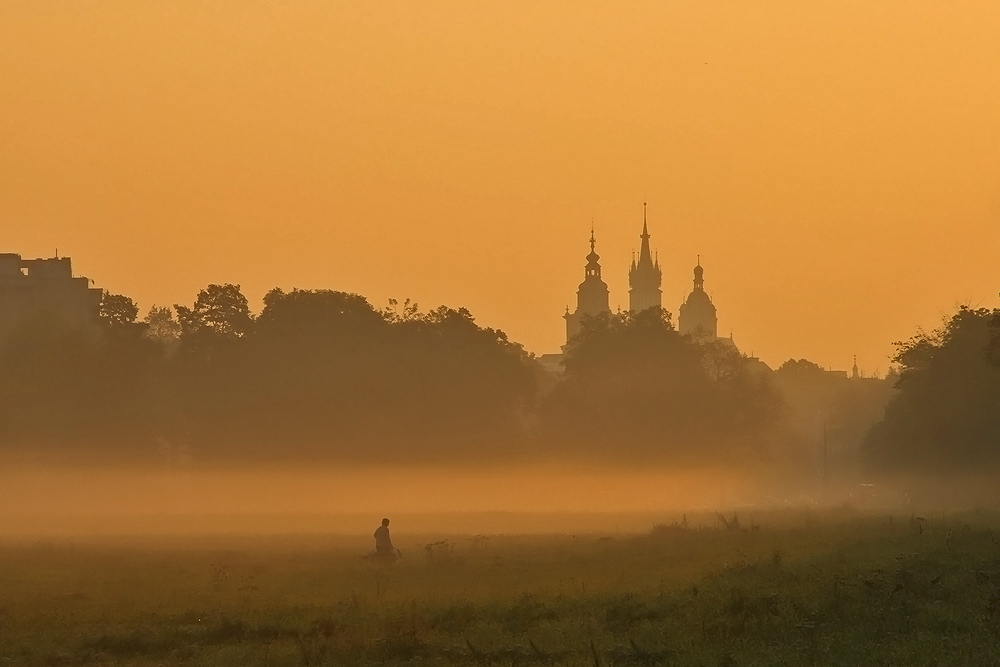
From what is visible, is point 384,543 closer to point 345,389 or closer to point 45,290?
point 345,389

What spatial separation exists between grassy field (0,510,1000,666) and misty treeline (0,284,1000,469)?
69351mm

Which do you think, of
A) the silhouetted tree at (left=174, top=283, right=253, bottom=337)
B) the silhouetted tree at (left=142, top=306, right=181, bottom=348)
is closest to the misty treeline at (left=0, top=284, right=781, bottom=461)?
the silhouetted tree at (left=174, top=283, right=253, bottom=337)

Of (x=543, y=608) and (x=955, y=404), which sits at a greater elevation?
(x=955, y=404)

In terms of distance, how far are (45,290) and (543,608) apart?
152310mm

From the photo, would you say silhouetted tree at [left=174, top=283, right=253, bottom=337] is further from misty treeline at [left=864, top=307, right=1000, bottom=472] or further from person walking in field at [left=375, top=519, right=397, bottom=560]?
person walking in field at [left=375, top=519, right=397, bottom=560]

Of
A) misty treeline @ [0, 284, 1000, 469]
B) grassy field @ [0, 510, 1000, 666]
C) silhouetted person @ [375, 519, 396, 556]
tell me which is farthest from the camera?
misty treeline @ [0, 284, 1000, 469]

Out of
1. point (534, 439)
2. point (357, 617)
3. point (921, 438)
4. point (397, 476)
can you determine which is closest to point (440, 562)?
point (357, 617)

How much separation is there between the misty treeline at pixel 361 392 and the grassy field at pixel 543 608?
69.4 metres

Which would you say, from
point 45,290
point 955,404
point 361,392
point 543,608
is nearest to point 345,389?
point 361,392

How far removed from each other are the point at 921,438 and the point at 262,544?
53597mm

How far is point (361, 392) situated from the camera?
394ft

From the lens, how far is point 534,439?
411ft

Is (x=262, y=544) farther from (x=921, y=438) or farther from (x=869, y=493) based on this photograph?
(x=869, y=493)

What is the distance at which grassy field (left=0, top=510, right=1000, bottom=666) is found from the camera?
27.6 meters
